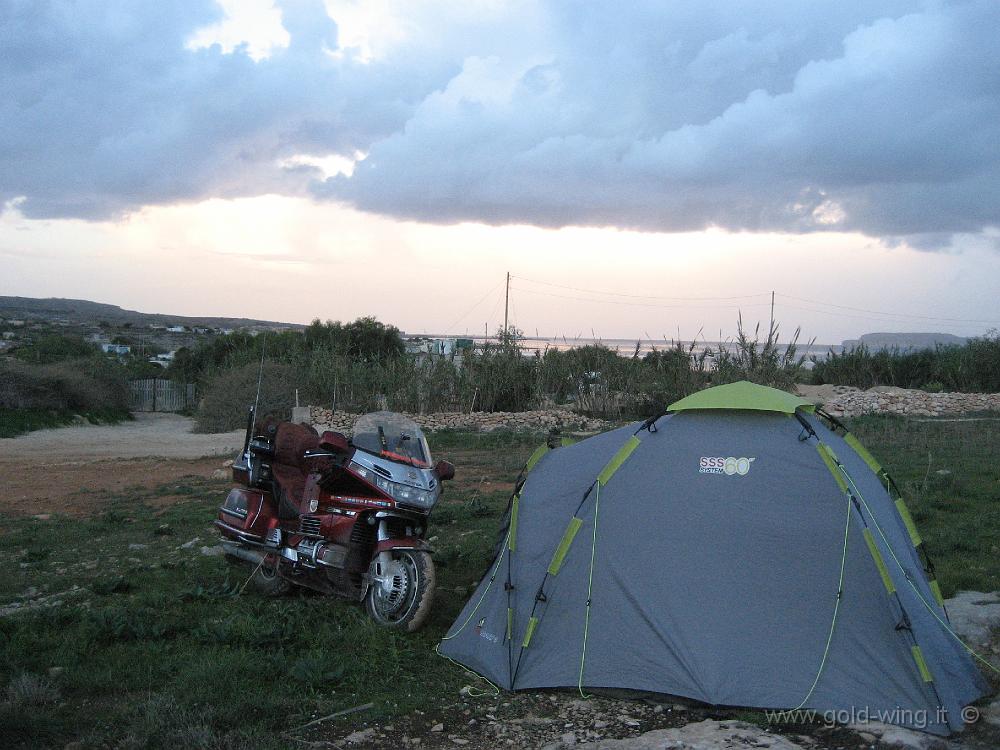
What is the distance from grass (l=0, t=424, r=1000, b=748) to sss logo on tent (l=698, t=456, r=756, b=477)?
6.55 feet

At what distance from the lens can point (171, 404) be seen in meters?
36.6

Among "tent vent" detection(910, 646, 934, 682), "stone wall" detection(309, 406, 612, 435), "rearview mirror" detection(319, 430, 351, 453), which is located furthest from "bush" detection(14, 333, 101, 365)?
"tent vent" detection(910, 646, 934, 682)

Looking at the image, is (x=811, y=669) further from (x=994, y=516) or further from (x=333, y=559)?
(x=994, y=516)

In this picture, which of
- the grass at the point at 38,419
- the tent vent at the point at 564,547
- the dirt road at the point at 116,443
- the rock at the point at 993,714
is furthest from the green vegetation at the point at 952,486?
the grass at the point at 38,419

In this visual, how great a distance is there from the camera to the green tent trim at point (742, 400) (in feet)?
17.4

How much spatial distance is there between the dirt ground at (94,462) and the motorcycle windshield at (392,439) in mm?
7964

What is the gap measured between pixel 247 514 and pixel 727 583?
4042 mm

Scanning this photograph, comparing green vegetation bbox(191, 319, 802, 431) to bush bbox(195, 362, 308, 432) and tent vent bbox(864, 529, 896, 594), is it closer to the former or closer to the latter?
bush bbox(195, 362, 308, 432)

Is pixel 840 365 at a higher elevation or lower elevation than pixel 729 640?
higher

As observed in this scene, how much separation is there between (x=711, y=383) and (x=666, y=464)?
15.5 m

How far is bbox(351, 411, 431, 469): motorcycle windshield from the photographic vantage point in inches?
240

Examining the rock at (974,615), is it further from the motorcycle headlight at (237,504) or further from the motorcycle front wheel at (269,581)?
the motorcycle headlight at (237,504)

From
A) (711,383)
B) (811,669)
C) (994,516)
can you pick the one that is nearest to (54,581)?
(811,669)

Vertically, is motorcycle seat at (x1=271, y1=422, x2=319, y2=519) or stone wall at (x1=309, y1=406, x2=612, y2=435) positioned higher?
motorcycle seat at (x1=271, y1=422, x2=319, y2=519)
